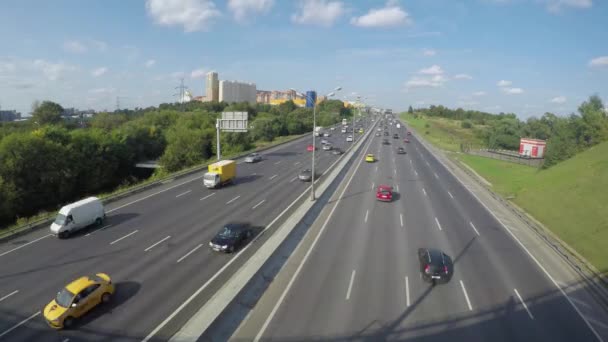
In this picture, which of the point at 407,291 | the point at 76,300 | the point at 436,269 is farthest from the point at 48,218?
the point at 436,269

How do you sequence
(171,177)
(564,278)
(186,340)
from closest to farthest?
(186,340) → (564,278) → (171,177)

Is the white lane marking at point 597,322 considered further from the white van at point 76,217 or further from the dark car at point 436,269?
the white van at point 76,217

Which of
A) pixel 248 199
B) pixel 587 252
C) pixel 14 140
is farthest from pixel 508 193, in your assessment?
pixel 14 140

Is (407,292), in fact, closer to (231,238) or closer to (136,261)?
(231,238)

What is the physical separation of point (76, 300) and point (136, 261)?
5515 millimetres

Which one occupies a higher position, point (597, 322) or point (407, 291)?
point (407, 291)

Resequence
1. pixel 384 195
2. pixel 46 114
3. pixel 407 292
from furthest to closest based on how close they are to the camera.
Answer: pixel 46 114, pixel 384 195, pixel 407 292

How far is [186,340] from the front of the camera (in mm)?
11945

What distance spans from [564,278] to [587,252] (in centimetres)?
626

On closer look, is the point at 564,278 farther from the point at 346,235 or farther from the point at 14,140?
the point at 14,140

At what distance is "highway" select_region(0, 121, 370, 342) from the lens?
45.4 ft

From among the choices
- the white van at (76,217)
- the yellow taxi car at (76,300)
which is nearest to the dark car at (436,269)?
the yellow taxi car at (76,300)

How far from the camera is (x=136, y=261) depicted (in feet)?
64.3

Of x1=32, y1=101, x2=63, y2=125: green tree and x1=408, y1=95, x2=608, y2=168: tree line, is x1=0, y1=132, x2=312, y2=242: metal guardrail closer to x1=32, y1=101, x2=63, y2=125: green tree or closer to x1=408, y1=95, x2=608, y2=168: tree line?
x1=408, y1=95, x2=608, y2=168: tree line
